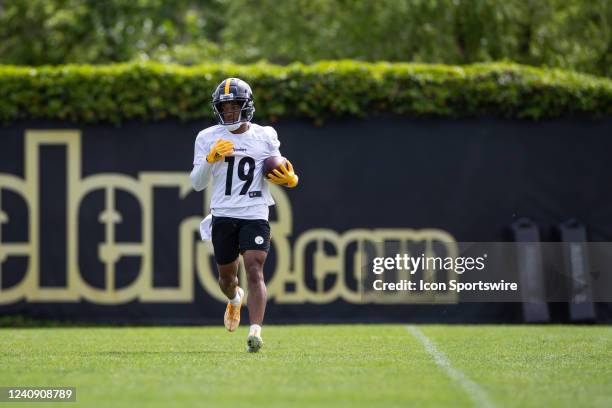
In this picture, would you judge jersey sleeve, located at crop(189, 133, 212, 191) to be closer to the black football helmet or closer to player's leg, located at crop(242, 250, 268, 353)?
the black football helmet

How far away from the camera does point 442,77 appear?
590 inches

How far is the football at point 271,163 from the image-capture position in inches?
378

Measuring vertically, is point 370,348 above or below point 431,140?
below

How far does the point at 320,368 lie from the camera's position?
26.6 feet

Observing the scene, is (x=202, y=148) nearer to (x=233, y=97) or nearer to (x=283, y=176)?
(x=233, y=97)

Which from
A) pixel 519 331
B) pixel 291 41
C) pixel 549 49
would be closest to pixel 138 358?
pixel 519 331

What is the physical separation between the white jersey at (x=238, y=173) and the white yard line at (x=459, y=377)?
1906 mm

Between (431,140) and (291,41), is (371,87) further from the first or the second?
(291,41)

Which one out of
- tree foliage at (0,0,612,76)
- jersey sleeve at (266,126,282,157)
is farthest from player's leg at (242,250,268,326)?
tree foliage at (0,0,612,76)

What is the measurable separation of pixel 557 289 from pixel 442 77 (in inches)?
123

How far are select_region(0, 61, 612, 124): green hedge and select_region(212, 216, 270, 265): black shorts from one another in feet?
17.0

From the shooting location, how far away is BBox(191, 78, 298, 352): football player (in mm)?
9484

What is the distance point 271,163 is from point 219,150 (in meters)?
0.49

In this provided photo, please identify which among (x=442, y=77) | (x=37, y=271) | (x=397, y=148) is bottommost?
(x=37, y=271)
